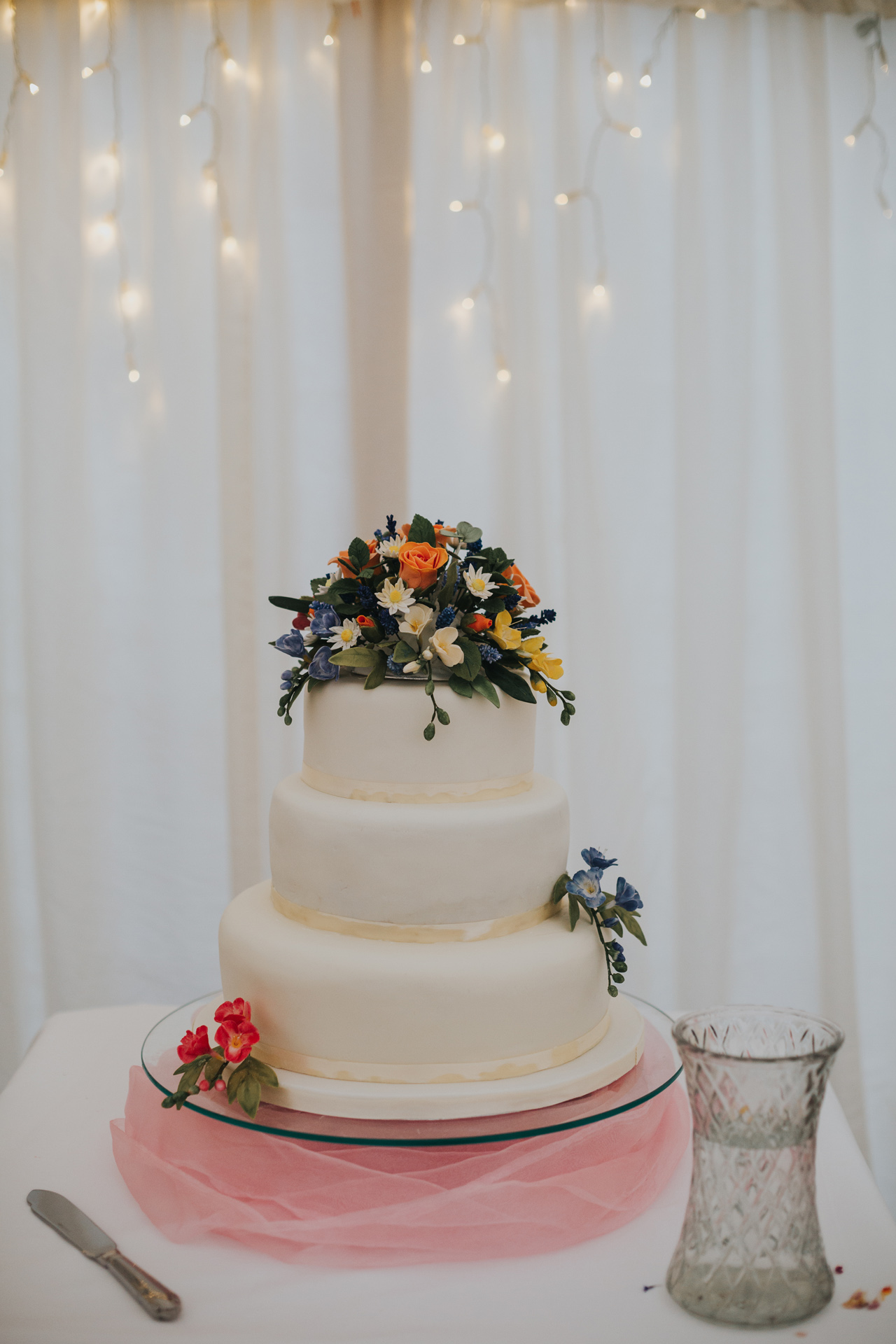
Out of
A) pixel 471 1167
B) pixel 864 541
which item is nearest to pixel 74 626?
pixel 471 1167

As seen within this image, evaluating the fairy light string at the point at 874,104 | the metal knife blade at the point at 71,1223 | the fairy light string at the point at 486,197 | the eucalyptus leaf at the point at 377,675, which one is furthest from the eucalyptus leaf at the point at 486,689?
the fairy light string at the point at 874,104

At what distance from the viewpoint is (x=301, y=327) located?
2400mm

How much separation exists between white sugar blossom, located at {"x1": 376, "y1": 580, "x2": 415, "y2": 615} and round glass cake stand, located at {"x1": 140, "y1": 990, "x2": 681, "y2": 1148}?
57 cm

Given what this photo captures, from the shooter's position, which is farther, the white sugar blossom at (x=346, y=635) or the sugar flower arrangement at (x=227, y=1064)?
the white sugar blossom at (x=346, y=635)

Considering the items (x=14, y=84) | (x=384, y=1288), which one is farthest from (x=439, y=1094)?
(x=14, y=84)

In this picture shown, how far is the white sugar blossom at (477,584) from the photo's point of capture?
1191 millimetres

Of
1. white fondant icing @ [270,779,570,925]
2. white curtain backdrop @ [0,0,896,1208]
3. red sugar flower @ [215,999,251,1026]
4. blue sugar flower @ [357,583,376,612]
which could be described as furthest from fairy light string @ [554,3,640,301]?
red sugar flower @ [215,999,251,1026]

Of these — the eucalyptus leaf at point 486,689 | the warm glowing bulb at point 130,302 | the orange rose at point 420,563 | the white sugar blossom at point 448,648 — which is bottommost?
the eucalyptus leaf at point 486,689

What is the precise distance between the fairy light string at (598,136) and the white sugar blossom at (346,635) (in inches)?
62.6

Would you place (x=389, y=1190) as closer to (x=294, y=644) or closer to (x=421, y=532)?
(x=294, y=644)

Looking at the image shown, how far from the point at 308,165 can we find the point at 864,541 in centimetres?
166

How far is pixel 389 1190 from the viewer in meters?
1.04

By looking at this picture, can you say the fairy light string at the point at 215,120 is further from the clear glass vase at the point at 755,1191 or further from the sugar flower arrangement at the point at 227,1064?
the clear glass vase at the point at 755,1191

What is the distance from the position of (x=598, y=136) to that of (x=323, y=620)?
70.4 inches
